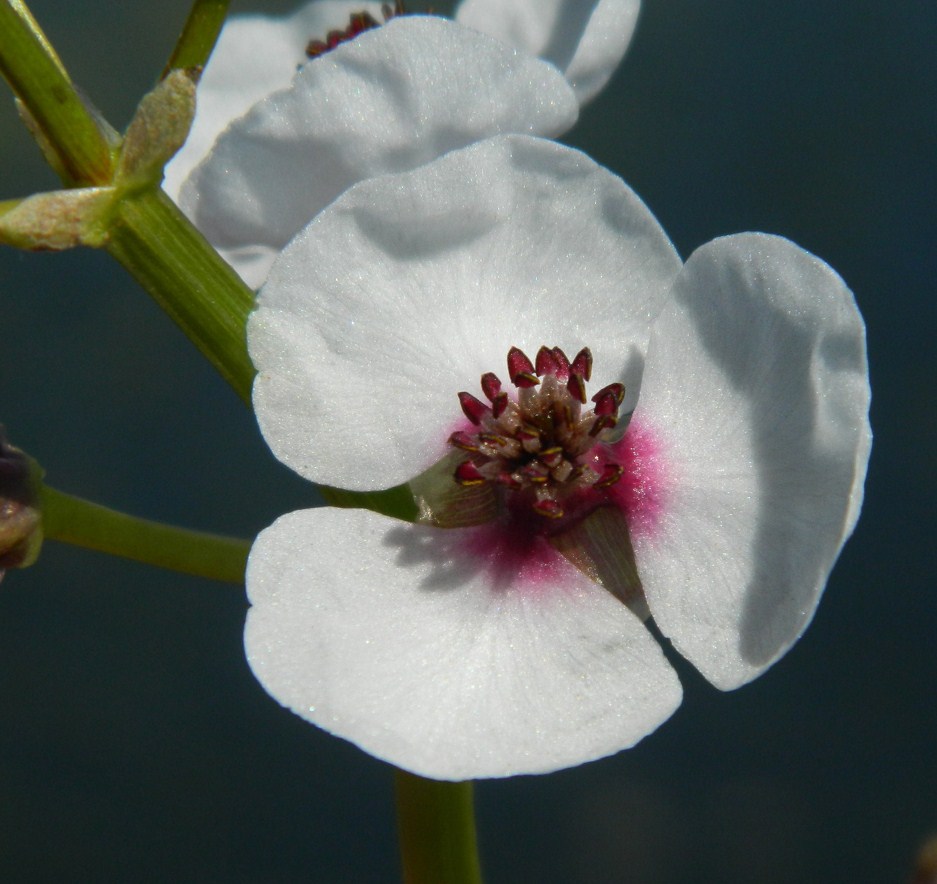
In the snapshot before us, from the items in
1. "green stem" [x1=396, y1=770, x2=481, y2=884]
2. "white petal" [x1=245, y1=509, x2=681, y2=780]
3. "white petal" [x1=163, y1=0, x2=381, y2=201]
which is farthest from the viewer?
"white petal" [x1=163, y1=0, x2=381, y2=201]

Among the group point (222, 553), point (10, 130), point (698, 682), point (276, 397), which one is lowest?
point (698, 682)

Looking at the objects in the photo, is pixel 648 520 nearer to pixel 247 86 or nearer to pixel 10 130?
pixel 247 86

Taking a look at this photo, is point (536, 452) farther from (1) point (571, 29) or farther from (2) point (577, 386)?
(1) point (571, 29)

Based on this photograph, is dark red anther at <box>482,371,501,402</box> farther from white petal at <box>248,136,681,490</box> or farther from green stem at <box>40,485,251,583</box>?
green stem at <box>40,485,251,583</box>

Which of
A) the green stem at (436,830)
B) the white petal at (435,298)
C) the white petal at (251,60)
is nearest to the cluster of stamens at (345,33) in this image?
the white petal at (251,60)

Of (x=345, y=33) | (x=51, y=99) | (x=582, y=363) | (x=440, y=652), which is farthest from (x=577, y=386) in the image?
(x=345, y=33)

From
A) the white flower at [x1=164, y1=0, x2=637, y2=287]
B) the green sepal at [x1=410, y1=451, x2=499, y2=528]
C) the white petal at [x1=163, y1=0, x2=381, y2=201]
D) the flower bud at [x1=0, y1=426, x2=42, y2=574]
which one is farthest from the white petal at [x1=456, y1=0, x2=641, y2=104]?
the flower bud at [x1=0, y1=426, x2=42, y2=574]

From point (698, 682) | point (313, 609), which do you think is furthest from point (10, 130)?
point (313, 609)
